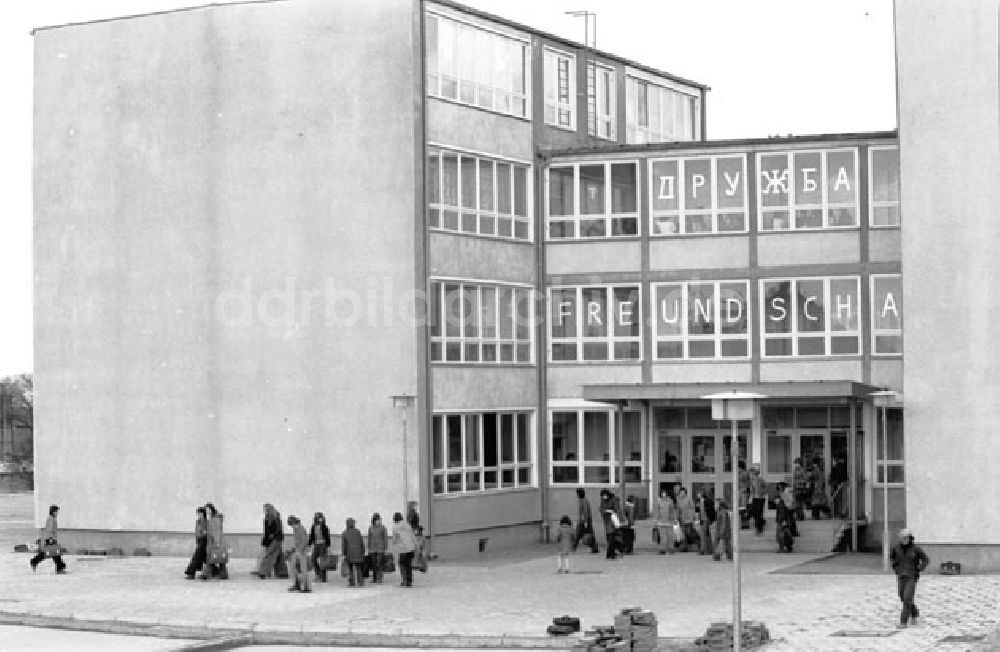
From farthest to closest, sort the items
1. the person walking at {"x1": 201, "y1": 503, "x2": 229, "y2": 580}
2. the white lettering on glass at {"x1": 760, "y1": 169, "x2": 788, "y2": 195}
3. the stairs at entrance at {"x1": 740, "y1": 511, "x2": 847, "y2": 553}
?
the white lettering on glass at {"x1": 760, "y1": 169, "x2": 788, "y2": 195}, the stairs at entrance at {"x1": 740, "y1": 511, "x2": 847, "y2": 553}, the person walking at {"x1": 201, "y1": 503, "x2": 229, "y2": 580}

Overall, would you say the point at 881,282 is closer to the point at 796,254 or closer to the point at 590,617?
the point at 796,254

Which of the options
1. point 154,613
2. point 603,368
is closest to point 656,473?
point 603,368

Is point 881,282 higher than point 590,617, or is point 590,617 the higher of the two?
point 881,282

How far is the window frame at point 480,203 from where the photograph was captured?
40562 mm

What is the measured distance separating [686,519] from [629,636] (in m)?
16.6

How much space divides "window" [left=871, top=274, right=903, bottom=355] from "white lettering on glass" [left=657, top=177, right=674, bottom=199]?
17.6 ft

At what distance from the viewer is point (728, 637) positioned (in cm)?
2369

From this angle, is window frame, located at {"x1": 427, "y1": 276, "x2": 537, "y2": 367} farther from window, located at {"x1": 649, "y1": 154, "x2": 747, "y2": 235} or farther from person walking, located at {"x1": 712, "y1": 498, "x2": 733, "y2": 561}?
person walking, located at {"x1": 712, "y1": 498, "x2": 733, "y2": 561}

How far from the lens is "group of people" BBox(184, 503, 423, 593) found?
33844 mm

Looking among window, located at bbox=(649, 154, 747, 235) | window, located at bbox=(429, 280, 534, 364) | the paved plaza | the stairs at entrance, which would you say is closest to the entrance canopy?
window, located at bbox=(429, 280, 534, 364)

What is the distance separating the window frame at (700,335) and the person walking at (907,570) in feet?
54.9

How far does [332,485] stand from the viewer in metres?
39.9

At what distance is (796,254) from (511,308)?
277 inches

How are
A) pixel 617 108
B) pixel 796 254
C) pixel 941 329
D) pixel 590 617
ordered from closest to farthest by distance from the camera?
pixel 590 617 < pixel 941 329 < pixel 796 254 < pixel 617 108
